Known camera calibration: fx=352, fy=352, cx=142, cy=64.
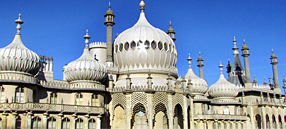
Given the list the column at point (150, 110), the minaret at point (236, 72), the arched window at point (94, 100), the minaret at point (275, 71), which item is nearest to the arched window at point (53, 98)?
the arched window at point (94, 100)

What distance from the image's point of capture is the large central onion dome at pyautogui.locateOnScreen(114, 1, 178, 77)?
155 ft

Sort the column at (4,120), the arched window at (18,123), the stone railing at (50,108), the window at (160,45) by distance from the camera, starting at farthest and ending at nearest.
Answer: the window at (160,45)
the arched window at (18,123)
the stone railing at (50,108)
the column at (4,120)

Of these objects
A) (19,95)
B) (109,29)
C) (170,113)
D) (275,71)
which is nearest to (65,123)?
(19,95)

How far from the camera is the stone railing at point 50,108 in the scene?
3506cm

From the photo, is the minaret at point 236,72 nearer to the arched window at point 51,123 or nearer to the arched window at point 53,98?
the arched window at point 53,98

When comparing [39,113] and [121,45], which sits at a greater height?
[121,45]

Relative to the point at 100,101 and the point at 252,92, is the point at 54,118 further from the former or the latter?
the point at 252,92

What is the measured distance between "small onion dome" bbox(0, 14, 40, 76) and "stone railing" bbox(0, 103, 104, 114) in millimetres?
3974

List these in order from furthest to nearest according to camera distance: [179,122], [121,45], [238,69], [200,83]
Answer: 1. [238,69]
2. [200,83]
3. [121,45]
4. [179,122]

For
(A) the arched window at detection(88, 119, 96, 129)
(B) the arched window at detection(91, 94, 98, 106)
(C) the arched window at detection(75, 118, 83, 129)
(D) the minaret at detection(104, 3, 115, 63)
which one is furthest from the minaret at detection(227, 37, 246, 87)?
(C) the arched window at detection(75, 118, 83, 129)

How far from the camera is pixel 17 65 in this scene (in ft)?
121

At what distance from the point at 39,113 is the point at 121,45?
16.5 meters

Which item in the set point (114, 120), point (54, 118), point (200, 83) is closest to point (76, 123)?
point (54, 118)

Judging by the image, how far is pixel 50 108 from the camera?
37.2 metres
